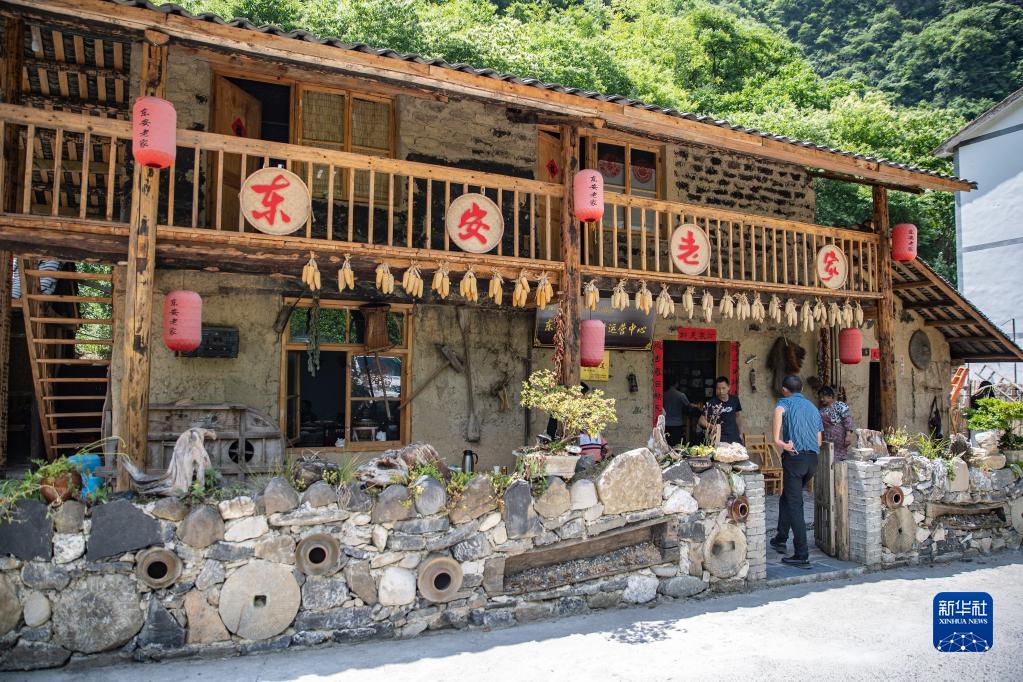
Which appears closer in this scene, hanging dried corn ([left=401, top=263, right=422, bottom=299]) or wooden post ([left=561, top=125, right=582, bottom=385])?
hanging dried corn ([left=401, top=263, right=422, bottom=299])

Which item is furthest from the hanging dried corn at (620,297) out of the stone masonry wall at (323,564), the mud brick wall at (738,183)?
the mud brick wall at (738,183)

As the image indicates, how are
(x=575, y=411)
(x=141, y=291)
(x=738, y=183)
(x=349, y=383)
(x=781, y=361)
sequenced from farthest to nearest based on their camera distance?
(x=738, y=183)
(x=781, y=361)
(x=349, y=383)
(x=575, y=411)
(x=141, y=291)

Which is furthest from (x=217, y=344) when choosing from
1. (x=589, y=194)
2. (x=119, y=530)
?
(x=589, y=194)

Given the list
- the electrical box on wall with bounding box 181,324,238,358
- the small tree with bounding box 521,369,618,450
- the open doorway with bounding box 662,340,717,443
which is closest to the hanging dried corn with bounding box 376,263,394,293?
the small tree with bounding box 521,369,618,450

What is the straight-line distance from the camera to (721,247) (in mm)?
10758

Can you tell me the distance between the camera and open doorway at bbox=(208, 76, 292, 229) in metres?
8.64

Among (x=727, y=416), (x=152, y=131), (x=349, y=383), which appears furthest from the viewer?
(x=349, y=383)

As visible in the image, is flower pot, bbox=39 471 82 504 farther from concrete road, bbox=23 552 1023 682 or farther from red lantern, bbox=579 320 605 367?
red lantern, bbox=579 320 605 367

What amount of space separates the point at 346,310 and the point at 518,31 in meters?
15.1

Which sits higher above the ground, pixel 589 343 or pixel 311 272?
pixel 311 272

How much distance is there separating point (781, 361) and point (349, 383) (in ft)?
24.5

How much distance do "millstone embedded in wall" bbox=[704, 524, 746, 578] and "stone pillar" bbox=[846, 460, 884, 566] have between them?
5.62ft

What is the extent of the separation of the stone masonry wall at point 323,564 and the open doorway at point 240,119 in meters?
4.41

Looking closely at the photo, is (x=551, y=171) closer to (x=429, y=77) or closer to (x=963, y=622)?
(x=429, y=77)
